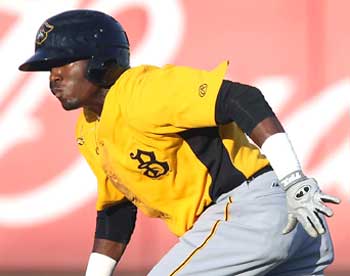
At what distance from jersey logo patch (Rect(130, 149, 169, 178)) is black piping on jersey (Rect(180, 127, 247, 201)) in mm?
126

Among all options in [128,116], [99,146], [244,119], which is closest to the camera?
[244,119]

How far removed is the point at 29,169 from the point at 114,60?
125 inches

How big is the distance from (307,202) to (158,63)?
390cm

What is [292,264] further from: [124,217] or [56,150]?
[56,150]

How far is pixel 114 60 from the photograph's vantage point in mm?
4312

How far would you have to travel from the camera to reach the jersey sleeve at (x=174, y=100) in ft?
12.3

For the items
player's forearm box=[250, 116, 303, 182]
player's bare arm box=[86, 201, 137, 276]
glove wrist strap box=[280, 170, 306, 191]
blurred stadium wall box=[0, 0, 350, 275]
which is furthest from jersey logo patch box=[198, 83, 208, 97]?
blurred stadium wall box=[0, 0, 350, 275]

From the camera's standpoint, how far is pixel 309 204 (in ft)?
11.4

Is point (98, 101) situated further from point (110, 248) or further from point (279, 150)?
point (279, 150)

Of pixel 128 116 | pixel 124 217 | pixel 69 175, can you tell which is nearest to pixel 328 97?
pixel 69 175

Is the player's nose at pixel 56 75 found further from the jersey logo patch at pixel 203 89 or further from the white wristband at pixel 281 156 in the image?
the white wristband at pixel 281 156

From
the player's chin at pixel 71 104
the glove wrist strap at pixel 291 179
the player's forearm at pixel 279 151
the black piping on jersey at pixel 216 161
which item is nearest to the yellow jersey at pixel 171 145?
the black piping on jersey at pixel 216 161

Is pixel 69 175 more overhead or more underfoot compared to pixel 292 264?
more underfoot

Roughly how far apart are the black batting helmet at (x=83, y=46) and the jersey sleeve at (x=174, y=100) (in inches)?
14.4
